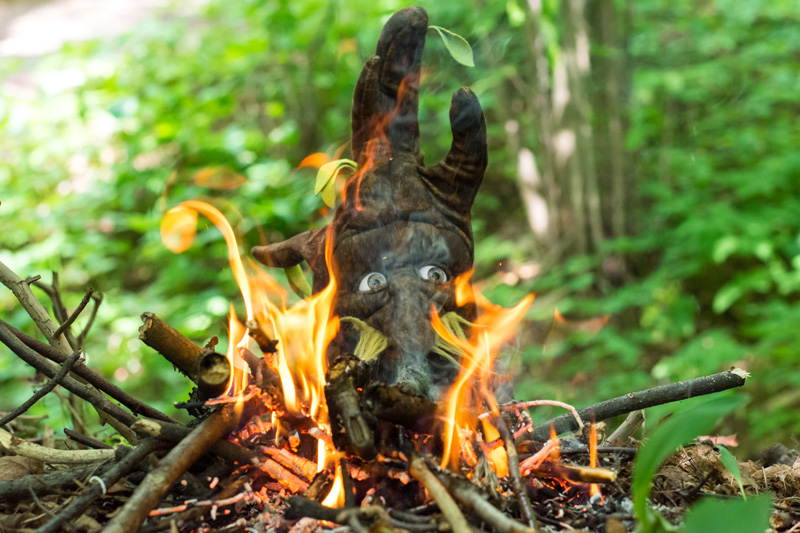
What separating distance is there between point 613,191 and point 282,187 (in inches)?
146

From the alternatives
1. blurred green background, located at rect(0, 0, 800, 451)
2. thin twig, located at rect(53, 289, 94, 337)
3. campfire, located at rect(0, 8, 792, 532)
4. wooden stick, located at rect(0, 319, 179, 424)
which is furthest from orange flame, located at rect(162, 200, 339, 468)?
blurred green background, located at rect(0, 0, 800, 451)

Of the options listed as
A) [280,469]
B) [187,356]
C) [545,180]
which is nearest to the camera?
[280,469]

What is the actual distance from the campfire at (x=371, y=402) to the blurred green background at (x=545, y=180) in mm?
2478

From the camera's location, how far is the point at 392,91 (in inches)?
88.0

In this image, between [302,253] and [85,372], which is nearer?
[85,372]

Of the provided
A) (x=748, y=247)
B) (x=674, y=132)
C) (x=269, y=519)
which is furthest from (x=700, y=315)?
(x=269, y=519)

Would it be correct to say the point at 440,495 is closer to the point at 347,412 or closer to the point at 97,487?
the point at 347,412

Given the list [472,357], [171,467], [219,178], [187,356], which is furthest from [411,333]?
[219,178]

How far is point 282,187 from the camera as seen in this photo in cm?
542

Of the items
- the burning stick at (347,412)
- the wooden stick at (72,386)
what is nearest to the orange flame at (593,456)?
the burning stick at (347,412)

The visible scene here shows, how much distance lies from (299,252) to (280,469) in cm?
89

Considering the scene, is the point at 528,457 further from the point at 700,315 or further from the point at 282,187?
the point at 700,315

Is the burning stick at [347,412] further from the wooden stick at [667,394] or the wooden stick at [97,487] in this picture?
the wooden stick at [667,394]

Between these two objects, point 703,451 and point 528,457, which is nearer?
point 528,457
